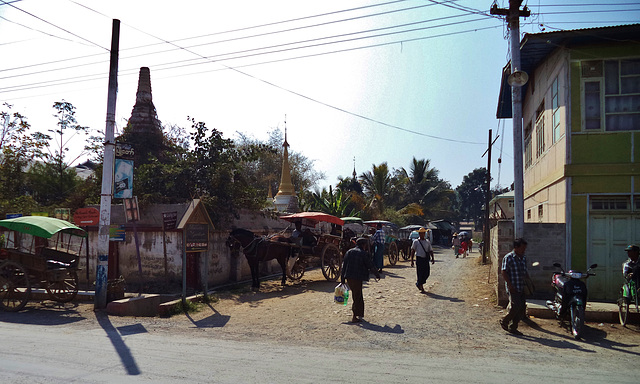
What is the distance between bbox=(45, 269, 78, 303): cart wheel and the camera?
11.5 m

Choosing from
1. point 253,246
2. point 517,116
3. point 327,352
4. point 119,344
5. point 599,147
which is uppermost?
point 517,116

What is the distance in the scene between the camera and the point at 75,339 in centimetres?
805

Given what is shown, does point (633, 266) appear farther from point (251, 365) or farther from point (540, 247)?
point (251, 365)

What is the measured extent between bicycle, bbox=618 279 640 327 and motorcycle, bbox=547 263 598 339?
3.07ft

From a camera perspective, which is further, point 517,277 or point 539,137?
point 539,137

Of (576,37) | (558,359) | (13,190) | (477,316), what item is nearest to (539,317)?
(477,316)

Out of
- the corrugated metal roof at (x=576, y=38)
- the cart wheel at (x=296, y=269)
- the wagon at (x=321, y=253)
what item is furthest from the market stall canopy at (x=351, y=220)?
the corrugated metal roof at (x=576, y=38)

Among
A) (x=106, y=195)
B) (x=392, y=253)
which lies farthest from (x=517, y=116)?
(x=392, y=253)

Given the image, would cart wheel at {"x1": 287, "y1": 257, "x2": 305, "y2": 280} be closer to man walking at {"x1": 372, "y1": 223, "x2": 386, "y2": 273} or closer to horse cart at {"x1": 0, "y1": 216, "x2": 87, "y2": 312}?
man walking at {"x1": 372, "y1": 223, "x2": 386, "y2": 273}

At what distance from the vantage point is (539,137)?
48.2 feet

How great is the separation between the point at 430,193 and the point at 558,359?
41886mm

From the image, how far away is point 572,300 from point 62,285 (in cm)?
1177

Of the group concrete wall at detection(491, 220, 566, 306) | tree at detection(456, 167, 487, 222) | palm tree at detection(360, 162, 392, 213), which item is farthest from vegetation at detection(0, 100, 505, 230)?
tree at detection(456, 167, 487, 222)

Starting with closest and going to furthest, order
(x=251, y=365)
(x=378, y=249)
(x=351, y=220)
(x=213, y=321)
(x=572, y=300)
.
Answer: (x=251, y=365) < (x=572, y=300) < (x=213, y=321) < (x=378, y=249) < (x=351, y=220)
